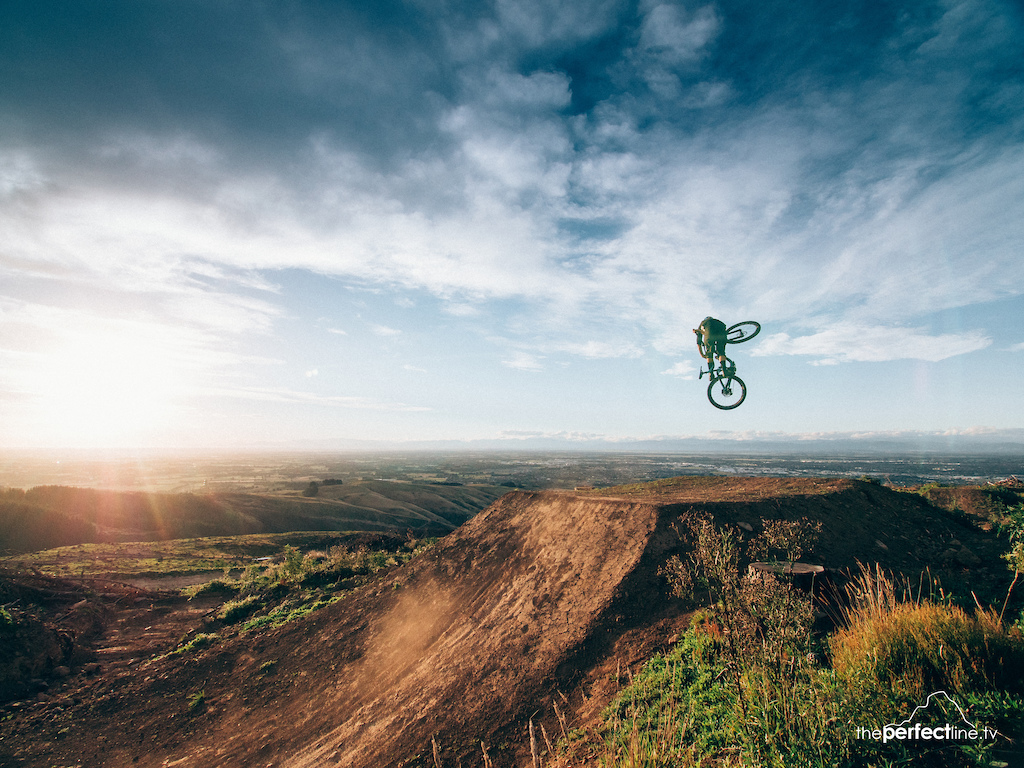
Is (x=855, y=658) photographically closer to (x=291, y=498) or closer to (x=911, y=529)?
(x=911, y=529)

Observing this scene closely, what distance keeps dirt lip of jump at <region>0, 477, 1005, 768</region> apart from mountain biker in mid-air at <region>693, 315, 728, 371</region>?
14.6ft

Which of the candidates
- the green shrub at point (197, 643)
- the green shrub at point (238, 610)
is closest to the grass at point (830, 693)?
the green shrub at point (197, 643)

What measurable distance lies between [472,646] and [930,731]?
8700 mm

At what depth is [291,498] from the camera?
64812 mm

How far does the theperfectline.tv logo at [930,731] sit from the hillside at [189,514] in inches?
1764

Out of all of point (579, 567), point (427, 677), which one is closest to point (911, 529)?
point (579, 567)

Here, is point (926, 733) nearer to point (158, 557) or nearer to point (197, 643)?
point (197, 643)

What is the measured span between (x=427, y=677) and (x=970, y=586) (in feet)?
39.9

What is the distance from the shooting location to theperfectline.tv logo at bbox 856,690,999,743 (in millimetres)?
4234

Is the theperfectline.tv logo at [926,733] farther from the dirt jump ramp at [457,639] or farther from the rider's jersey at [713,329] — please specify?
the rider's jersey at [713,329]

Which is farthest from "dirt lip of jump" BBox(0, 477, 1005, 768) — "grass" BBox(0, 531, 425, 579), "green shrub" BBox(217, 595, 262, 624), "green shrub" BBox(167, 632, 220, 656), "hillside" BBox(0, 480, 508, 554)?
"hillside" BBox(0, 480, 508, 554)

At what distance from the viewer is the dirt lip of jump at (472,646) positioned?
8.52 metres

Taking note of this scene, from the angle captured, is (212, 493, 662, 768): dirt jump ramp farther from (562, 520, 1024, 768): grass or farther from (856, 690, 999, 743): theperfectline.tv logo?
(856, 690, 999, 743): theperfectline.tv logo

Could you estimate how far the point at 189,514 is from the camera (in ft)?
169
